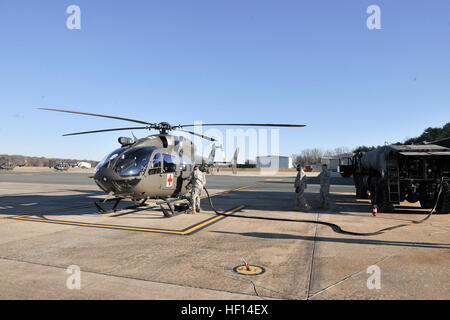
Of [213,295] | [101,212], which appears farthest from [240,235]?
[101,212]

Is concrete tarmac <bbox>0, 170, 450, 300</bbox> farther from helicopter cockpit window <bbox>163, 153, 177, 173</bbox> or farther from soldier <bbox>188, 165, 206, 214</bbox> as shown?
helicopter cockpit window <bbox>163, 153, 177, 173</bbox>

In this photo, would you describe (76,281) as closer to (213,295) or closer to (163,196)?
(213,295)

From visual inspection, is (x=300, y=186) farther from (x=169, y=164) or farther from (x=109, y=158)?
(x=109, y=158)

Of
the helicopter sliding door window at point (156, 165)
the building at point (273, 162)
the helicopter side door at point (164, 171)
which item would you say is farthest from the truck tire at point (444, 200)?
the building at point (273, 162)

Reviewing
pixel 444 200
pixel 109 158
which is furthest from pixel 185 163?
pixel 444 200

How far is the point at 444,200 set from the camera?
31.7 feet

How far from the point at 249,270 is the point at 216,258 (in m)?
0.84

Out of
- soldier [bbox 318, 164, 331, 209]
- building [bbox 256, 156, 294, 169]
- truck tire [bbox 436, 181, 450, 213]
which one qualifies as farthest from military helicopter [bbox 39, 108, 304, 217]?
building [bbox 256, 156, 294, 169]

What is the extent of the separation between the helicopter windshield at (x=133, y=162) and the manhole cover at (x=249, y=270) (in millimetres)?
5039

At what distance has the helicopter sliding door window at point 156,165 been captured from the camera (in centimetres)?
898

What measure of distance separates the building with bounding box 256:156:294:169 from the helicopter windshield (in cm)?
11030

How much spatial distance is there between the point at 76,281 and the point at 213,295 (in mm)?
2031

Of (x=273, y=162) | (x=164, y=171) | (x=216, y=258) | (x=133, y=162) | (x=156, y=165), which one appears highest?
(x=133, y=162)

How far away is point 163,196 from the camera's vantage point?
977cm
